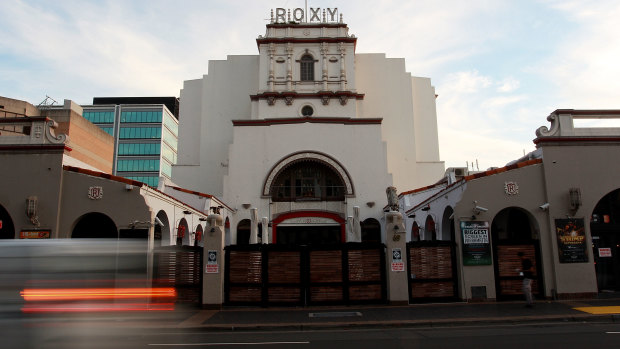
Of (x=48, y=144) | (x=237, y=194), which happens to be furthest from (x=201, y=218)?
(x=48, y=144)

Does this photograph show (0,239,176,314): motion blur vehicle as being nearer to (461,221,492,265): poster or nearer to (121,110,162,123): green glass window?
(461,221,492,265): poster

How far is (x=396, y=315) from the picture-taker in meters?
14.4

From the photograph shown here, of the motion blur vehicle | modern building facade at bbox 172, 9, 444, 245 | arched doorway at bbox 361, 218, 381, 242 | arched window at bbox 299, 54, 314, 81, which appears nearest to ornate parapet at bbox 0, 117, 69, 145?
modern building facade at bbox 172, 9, 444, 245

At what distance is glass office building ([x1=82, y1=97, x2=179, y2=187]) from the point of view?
86.9 metres

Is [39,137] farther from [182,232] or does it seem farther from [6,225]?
[182,232]

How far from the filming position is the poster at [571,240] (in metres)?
17.9

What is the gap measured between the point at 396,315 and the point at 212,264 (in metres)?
6.23

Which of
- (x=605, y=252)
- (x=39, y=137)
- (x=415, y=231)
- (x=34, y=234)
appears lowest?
(x=605, y=252)

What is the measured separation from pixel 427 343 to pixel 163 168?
8272cm

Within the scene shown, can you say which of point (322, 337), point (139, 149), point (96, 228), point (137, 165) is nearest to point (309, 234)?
point (96, 228)

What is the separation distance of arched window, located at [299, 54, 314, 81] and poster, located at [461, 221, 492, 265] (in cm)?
2367

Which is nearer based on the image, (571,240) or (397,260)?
Answer: (397,260)

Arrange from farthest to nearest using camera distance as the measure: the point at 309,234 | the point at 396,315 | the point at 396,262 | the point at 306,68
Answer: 1. the point at 306,68
2. the point at 309,234
3. the point at 396,262
4. the point at 396,315

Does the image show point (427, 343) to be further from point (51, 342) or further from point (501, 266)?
point (501, 266)
